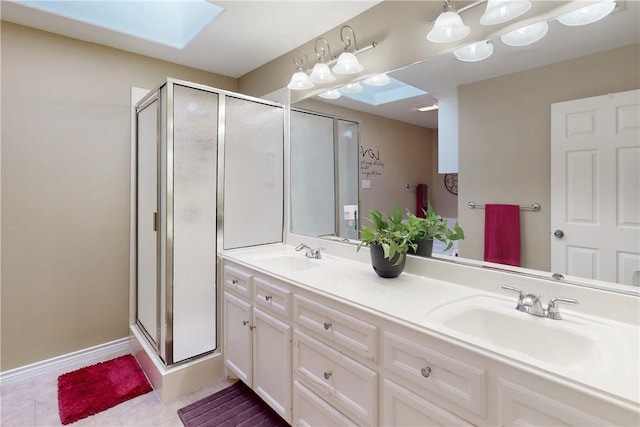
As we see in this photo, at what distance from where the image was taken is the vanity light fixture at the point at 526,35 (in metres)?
1.28

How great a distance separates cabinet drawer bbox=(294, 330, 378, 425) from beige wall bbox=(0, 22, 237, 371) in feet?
6.00

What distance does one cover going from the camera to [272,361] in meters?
1.70

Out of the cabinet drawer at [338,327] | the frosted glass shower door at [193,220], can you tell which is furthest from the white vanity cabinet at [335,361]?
the frosted glass shower door at [193,220]

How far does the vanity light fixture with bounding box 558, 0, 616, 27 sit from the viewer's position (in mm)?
1148

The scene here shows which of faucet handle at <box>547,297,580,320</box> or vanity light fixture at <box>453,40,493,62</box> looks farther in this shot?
vanity light fixture at <box>453,40,493,62</box>

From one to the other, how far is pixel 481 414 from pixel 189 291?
1737 millimetres

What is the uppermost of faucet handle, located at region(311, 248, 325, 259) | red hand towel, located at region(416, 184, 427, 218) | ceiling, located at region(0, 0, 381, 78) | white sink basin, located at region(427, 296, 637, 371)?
ceiling, located at region(0, 0, 381, 78)

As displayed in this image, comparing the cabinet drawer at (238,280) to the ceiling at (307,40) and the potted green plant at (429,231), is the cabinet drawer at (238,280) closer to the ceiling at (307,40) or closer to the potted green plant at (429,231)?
the potted green plant at (429,231)

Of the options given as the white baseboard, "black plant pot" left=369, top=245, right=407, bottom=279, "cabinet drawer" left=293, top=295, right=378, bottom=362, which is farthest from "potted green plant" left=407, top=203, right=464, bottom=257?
the white baseboard

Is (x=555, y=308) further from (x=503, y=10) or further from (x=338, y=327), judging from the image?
(x=503, y=10)

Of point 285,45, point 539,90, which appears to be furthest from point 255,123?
point 539,90

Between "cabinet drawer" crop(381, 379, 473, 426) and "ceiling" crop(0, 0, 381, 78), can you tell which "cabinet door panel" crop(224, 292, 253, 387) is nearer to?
"cabinet drawer" crop(381, 379, 473, 426)

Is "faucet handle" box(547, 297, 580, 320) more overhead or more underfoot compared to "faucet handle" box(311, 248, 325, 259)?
more underfoot

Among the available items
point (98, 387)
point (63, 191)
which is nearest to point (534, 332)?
point (98, 387)
